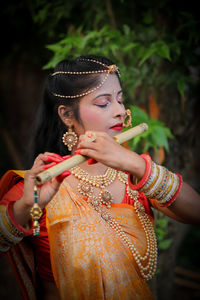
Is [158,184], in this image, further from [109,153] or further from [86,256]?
[86,256]

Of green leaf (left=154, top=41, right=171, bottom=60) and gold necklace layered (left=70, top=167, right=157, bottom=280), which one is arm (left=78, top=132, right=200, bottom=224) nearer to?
gold necklace layered (left=70, top=167, right=157, bottom=280)

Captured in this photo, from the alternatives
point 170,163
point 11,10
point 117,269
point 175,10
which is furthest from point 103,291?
point 11,10

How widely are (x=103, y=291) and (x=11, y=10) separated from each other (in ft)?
8.77

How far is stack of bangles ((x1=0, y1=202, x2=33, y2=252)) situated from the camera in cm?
101

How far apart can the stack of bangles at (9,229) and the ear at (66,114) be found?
50 centimetres

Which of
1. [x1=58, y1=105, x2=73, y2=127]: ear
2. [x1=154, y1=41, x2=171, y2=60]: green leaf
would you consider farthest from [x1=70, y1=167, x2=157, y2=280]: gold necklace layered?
[x1=154, y1=41, x2=171, y2=60]: green leaf

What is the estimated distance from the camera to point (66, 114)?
1388mm

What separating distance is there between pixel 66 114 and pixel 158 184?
57 centimetres

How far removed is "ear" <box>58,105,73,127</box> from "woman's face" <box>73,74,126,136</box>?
8 cm

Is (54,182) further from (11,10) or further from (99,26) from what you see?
(11,10)

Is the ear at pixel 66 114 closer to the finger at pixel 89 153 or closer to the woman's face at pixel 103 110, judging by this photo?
the woman's face at pixel 103 110

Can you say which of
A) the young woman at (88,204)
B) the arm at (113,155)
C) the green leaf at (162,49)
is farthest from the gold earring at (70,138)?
the green leaf at (162,49)

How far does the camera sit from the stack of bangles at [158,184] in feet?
3.51

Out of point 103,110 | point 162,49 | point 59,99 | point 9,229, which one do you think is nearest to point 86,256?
point 9,229
